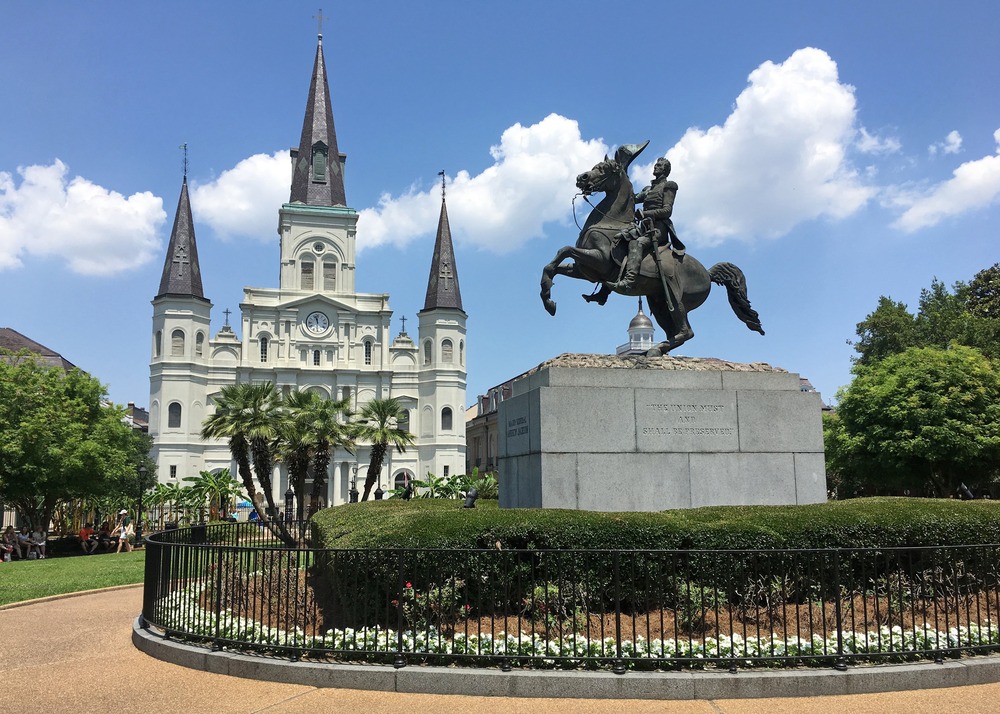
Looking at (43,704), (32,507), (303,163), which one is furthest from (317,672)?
(303,163)

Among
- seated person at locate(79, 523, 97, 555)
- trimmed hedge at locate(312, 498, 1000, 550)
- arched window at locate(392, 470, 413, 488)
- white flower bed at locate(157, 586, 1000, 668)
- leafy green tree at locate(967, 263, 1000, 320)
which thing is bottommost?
seated person at locate(79, 523, 97, 555)

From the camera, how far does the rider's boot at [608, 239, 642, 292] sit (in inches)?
467

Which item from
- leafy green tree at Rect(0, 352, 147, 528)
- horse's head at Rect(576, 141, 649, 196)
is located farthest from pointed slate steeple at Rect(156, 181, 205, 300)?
horse's head at Rect(576, 141, 649, 196)

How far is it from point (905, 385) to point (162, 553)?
1307 inches

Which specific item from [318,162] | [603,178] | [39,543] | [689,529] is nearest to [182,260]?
[318,162]

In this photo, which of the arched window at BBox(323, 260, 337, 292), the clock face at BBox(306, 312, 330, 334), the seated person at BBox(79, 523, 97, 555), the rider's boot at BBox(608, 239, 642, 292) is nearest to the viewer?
the rider's boot at BBox(608, 239, 642, 292)

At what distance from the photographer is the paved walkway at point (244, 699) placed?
6223 millimetres

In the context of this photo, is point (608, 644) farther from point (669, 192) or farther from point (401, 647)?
point (669, 192)

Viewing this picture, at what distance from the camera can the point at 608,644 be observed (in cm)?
703

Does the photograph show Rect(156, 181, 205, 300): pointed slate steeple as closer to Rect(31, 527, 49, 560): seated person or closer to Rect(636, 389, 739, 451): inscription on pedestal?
Rect(31, 527, 49, 560): seated person

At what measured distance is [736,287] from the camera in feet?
43.0

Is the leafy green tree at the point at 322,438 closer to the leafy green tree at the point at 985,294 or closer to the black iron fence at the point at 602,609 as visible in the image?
the black iron fence at the point at 602,609

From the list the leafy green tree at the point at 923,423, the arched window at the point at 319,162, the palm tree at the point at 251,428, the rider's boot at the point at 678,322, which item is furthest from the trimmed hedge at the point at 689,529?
the arched window at the point at 319,162

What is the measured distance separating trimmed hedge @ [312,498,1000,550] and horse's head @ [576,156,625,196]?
572 centimetres
